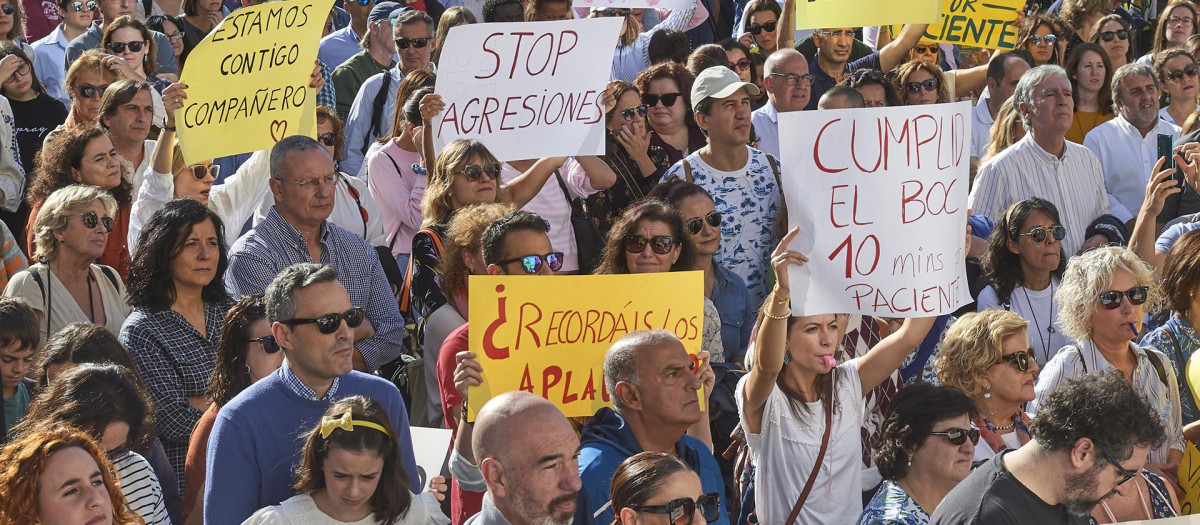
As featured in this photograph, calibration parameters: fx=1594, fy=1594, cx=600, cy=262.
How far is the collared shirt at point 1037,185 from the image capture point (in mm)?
8609

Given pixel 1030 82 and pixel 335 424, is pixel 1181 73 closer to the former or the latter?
pixel 1030 82

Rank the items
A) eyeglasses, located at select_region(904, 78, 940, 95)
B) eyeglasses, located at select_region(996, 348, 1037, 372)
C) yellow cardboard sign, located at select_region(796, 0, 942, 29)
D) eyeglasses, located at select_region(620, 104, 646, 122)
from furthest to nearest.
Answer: eyeglasses, located at select_region(904, 78, 940, 95), yellow cardboard sign, located at select_region(796, 0, 942, 29), eyeglasses, located at select_region(620, 104, 646, 122), eyeglasses, located at select_region(996, 348, 1037, 372)

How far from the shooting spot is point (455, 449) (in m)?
5.28

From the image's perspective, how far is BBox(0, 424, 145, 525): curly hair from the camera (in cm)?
444

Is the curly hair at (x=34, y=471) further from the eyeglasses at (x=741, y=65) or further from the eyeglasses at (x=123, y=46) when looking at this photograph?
the eyeglasses at (x=741, y=65)

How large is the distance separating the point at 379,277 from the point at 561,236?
1.22 m

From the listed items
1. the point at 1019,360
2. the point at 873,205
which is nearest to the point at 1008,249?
the point at 1019,360

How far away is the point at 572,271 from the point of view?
7.93 meters

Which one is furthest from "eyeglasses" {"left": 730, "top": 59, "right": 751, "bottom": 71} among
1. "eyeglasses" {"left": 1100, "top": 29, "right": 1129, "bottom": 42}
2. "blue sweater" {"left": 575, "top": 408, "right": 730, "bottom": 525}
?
"blue sweater" {"left": 575, "top": 408, "right": 730, "bottom": 525}

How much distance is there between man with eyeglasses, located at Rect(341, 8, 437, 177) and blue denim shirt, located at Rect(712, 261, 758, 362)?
10.0 feet

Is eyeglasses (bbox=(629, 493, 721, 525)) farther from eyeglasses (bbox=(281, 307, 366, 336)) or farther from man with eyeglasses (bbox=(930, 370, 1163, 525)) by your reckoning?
eyeglasses (bbox=(281, 307, 366, 336))

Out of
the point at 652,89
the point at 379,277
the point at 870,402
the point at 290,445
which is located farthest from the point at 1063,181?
the point at 290,445

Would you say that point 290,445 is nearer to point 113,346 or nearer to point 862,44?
point 113,346

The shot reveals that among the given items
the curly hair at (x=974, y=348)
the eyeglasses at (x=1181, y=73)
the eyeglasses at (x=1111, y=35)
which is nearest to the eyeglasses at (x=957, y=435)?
the curly hair at (x=974, y=348)
